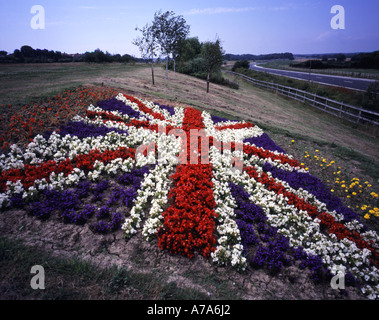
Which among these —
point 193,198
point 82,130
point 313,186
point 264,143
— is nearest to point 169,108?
point 82,130

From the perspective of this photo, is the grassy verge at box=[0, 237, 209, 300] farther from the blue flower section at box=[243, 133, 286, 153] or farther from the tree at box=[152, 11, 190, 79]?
the tree at box=[152, 11, 190, 79]

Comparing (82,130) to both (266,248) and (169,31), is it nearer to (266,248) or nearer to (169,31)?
(266,248)

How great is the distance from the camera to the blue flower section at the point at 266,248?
4262 millimetres

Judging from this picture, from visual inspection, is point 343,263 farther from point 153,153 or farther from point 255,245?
point 153,153

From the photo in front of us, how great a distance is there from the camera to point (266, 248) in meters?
4.57

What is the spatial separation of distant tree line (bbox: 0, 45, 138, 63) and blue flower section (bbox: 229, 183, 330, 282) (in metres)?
41.9

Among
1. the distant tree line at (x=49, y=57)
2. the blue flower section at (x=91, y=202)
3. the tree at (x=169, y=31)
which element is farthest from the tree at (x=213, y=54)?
the distant tree line at (x=49, y=57)

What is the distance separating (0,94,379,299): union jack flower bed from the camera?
4.47 m

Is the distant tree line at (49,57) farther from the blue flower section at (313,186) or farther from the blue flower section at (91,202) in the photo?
the blue flower section at (313,186)

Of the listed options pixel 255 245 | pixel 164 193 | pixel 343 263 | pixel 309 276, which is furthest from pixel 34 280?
pixel 343 263

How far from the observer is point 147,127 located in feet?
31.9

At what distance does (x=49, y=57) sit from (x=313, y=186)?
185 feet

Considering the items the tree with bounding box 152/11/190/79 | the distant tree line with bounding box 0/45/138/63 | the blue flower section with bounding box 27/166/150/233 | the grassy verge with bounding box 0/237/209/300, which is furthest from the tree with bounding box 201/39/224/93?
the distant tree line with bounding box 0/45/138/63
